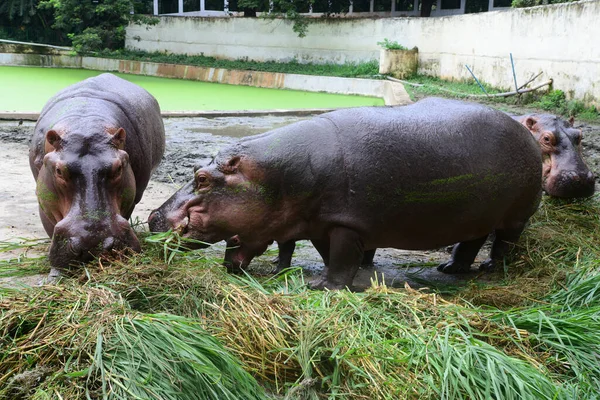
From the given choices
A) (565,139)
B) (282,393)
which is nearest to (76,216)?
(282,393)

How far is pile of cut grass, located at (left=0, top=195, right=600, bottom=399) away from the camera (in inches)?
94.1

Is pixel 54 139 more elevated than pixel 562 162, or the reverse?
pixel 54 139

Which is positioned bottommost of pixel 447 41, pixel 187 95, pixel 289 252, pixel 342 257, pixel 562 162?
pixel 187 95

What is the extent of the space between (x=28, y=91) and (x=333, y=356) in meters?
13.6

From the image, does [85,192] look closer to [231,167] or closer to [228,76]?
[231,167]

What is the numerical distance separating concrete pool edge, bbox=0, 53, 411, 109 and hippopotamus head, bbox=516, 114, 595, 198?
733cm

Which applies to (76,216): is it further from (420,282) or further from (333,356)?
(420,282)

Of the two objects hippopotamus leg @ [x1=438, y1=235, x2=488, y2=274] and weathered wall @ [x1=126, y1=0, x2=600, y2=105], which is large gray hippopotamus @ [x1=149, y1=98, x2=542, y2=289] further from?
weathered wall @ [x1=126, y1=0, x2=600, y2=105]

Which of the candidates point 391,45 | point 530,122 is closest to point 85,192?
Result: point 530,122

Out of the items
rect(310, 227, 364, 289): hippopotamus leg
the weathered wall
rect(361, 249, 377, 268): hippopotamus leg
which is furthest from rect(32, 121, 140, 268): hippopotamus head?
the weathered wall

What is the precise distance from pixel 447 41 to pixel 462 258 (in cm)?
1615

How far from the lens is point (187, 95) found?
1545 centimetres

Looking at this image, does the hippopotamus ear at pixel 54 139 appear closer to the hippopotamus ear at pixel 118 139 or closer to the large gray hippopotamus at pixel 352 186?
the hippopotamus ear at pixel 118 139

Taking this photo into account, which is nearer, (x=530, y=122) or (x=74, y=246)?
(x=74, y=246)
